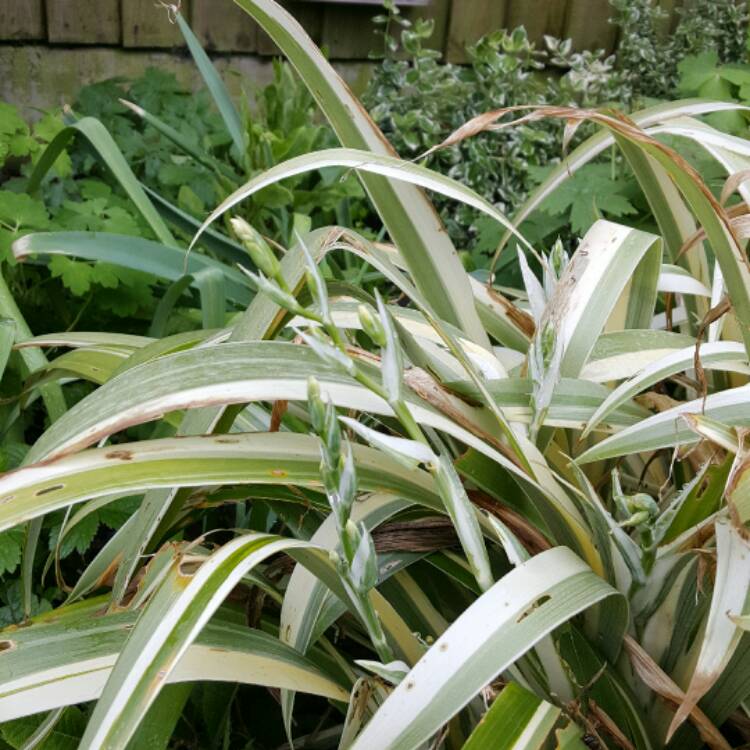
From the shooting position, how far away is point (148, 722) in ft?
2.47

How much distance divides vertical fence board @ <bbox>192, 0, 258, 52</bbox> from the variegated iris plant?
1591 mm

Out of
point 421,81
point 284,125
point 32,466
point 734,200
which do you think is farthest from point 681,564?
point 421,81

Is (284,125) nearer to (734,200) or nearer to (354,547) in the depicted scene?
(734,200)

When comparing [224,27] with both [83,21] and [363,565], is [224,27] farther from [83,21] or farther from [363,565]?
[363,565]

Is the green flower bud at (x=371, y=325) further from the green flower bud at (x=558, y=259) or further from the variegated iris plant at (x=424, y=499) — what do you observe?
the green flower bud at (x=558, y=259)

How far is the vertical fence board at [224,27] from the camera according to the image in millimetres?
2457

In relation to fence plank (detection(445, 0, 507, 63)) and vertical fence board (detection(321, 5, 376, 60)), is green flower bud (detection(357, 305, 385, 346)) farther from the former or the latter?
fence plank (detection(445, 0, 507, 63))

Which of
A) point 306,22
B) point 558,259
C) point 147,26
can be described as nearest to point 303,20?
point 306,22

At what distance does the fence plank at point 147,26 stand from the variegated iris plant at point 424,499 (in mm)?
1512

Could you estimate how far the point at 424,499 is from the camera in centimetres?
83

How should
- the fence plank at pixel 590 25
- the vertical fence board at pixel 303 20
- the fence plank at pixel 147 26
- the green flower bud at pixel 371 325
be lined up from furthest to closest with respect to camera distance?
1. the fence plank at pixel 590 25
2. the vertical fence board at pixel 303 20
3. the fence plank at pixel 147 26
4. the green flower bud at pixel 371 325

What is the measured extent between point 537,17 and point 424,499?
2439 millimetres

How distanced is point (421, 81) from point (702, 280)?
127 cm

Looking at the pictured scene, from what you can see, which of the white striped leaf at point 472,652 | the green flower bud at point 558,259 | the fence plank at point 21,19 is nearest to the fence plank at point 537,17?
the fence plank at point 21,19
